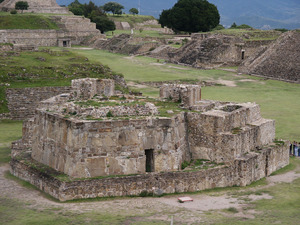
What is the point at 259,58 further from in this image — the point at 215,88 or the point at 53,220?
the point at 53,220

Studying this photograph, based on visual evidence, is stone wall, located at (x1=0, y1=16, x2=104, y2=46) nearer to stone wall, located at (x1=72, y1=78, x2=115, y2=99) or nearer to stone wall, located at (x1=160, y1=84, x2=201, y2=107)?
stone wall, located at (x1=72, y1=78, x2=115, y2=99)

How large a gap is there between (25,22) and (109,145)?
61.1 metres

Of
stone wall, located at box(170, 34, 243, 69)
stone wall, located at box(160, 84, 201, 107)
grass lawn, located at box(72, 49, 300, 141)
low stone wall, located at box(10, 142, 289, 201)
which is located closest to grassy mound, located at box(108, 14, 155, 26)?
stone wall, located at box(170, 34, 243, 69)

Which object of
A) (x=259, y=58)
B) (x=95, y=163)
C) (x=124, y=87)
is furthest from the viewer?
(x=259, y=58)

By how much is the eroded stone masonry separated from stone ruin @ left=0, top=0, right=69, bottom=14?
230ft

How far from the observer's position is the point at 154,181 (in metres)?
19.5

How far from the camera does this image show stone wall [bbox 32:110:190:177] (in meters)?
19.2

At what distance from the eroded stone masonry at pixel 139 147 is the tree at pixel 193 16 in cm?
5933

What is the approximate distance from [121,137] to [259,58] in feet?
135

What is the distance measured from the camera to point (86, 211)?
17516mm

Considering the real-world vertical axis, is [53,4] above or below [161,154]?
above

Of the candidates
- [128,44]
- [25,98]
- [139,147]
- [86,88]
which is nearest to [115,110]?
[139,147]

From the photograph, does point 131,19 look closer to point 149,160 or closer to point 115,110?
point 115,110

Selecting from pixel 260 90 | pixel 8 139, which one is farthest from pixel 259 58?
pixel 8 139
